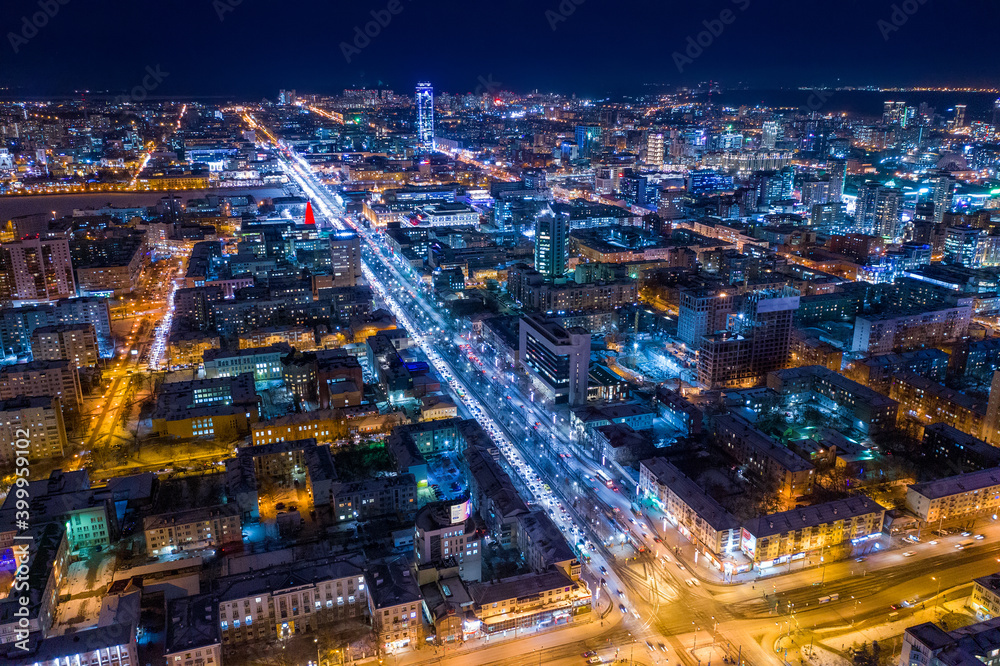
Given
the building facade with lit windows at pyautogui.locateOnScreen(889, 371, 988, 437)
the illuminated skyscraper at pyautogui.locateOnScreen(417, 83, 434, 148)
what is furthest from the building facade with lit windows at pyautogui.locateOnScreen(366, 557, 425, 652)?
the illuminated skyscraper at pyautogui.locateOnScreen(417, 83, 434, 148)

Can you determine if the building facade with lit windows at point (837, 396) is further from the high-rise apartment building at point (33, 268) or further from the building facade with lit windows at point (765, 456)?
the high-rise apartment building at point (33, 268)

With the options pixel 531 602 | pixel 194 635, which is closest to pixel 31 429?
pixel 194 635

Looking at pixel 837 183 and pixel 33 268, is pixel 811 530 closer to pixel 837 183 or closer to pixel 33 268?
pixel 33 268

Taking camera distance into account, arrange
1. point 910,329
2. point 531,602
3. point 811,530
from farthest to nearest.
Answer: point 910,329 → point 811,530 → point 531,602

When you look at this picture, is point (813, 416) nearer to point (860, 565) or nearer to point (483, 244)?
point (860, 565)

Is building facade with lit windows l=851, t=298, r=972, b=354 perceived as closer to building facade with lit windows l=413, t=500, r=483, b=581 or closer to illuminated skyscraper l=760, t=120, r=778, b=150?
building facade with lit windows l=413, t=500, r=483, b=581

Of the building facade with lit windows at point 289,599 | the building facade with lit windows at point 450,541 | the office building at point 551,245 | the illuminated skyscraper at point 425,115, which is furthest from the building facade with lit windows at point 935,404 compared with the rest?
the illuminated skyscraper at point 425,115
